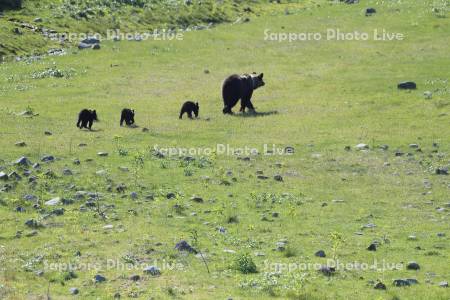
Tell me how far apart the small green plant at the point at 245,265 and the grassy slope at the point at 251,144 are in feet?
0.89

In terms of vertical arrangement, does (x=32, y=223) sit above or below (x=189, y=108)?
below

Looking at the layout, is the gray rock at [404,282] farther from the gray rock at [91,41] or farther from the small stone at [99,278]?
the gray rock at [91,41]

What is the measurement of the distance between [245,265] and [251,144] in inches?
671

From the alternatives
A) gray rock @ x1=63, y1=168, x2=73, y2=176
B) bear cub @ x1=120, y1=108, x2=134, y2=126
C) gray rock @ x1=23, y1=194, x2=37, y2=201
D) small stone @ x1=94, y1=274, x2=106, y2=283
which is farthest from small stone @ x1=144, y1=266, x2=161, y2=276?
bear cub @ x1=120, y1=108, x2=134, y2=126

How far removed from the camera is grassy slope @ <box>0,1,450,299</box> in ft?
69.1

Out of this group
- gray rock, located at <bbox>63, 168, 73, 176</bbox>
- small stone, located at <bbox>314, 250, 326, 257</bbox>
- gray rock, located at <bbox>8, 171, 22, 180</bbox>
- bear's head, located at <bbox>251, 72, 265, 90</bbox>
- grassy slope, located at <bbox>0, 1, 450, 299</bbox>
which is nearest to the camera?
grassy slope, located at <bbox>0, 1, 450, 299</bbox>

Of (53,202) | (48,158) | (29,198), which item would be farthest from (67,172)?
(53,202)

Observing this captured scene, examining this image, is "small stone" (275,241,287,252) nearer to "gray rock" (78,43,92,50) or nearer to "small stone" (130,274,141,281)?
"small stone" (130,274,141,281)

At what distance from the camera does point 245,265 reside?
66.5 feet

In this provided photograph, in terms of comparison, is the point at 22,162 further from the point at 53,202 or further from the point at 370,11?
the point at 370,11

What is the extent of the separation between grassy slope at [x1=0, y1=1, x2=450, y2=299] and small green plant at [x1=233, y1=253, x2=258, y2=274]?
10.6 inches

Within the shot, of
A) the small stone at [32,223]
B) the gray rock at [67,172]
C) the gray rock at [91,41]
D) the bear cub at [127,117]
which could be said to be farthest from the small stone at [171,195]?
the gray rock at [91,41]

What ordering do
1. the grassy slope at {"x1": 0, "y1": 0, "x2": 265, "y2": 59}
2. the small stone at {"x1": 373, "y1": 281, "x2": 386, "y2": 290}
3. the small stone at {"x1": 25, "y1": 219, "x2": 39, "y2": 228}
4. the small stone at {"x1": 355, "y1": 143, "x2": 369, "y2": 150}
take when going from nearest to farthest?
the small stone at {"x1": 373, "y1": 281, "x2": 386, "y2": 290}
the small stone at {"x1": 25, "y1": 219, "x2": 39, "y2": 228}
the small stone at {"x1": 355, "y1": 143, "x2": 369, "y2": 150}
the grassy slope at {"x1": 0, "y1": 0, "x2": 265, "y2": 59}

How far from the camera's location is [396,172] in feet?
107
